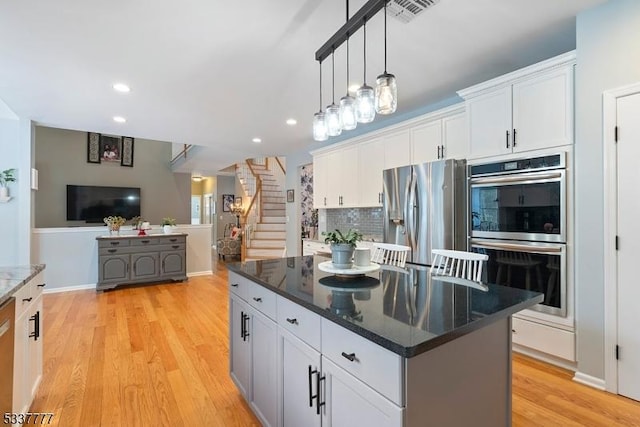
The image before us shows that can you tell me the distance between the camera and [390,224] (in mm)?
3629

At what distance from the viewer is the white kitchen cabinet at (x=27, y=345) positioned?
1672 millimetres

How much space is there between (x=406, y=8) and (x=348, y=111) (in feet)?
2.64

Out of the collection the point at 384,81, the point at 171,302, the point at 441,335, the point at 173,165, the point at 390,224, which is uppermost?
the point at 173,165

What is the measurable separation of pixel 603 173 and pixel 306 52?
230 cm

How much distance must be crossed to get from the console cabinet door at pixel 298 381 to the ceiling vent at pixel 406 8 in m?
1.98

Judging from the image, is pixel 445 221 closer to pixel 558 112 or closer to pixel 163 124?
pixel 558 112

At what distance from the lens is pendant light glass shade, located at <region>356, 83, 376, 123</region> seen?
1.73 m

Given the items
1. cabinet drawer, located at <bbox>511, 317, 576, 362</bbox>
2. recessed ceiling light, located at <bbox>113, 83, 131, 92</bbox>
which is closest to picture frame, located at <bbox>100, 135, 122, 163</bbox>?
recessed ceiling light, located at <bbox>113, 83, 131, 92</bbox>

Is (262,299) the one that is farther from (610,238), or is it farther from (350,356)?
(610,238)

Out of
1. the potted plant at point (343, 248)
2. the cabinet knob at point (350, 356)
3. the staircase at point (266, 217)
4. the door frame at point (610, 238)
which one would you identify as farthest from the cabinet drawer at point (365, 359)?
the staircase at point (266, 217)

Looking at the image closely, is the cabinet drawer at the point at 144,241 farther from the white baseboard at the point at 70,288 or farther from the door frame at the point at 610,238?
the door frame at the point at 610,238

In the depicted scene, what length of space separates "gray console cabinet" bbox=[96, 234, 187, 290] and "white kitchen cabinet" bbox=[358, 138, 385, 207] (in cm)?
346

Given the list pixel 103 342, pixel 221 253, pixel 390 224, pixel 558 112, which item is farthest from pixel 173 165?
pixel 558 112

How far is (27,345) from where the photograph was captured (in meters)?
1.86
